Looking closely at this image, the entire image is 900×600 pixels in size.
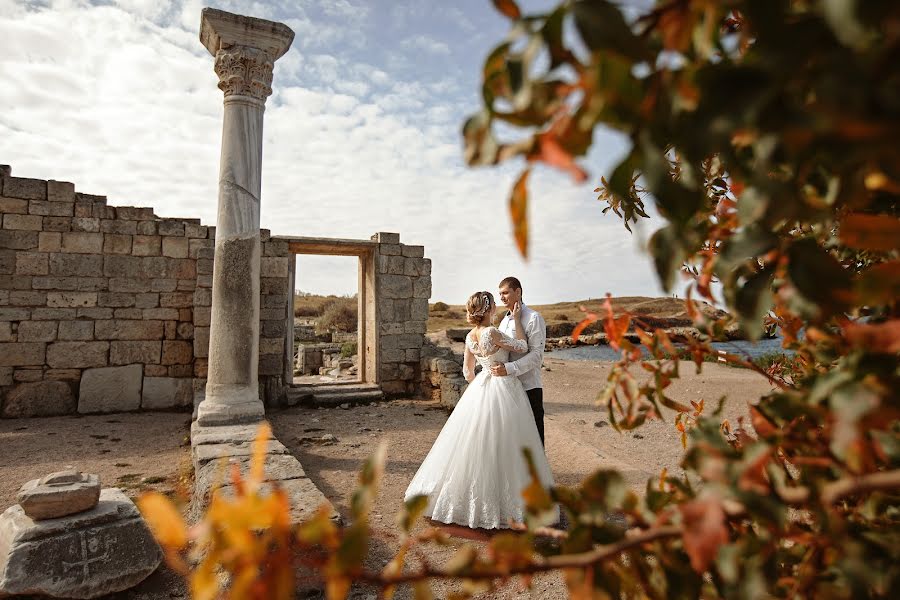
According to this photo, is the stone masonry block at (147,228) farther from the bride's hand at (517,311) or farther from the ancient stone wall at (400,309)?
the bride's hand at (517,311)

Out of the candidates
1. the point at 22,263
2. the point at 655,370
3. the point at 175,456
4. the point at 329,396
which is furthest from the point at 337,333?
the point at 655,370

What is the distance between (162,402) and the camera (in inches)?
316

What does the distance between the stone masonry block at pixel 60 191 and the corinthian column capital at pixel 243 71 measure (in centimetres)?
334

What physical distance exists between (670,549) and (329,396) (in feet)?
26.9

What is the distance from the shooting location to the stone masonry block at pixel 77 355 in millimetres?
7582

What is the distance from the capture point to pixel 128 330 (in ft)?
26.1

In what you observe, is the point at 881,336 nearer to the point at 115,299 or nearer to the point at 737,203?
the point at 737,203

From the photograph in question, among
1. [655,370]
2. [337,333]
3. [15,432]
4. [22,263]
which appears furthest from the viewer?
[337,333]

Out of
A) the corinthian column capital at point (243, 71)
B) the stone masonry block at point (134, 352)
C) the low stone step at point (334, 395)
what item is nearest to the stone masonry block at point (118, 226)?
the stone masonry block at point (134, 352)

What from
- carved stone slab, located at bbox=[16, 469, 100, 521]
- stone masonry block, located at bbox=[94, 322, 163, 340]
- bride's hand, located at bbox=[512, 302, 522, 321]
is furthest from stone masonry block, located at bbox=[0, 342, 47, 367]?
bride's hand, located at bbox=[512, 302, 522, 321]

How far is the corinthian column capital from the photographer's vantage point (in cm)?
577

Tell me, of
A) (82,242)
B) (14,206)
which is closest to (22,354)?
(82,242)

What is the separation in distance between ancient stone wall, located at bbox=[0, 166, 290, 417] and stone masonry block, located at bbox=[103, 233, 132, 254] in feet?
0.04

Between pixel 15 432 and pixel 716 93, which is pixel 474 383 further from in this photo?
pixel 15 432
